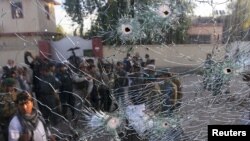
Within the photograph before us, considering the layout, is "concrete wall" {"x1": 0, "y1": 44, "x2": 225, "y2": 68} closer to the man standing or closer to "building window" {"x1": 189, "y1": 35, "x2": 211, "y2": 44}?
"building window" {"x1": 189, "y1": 35, "x2": 211, "y2": 44}

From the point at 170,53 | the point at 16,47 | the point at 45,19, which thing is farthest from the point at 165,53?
the point at 16,47

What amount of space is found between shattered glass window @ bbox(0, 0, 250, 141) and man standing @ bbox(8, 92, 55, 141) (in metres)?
0.09

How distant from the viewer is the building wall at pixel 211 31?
2090 millimetres

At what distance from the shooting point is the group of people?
213 centimetres

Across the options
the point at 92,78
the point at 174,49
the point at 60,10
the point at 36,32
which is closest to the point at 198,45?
the point at 174,49

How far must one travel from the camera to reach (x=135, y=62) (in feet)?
6.91

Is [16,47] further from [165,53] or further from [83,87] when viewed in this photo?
[165,53]

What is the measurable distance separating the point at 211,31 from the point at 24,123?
1.25 m

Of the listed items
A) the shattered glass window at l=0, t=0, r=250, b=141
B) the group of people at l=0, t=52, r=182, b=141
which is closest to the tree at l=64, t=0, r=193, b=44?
the shattered glass window at l=0, t=0, r=250, b=141

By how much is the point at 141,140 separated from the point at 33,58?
85 centimetres

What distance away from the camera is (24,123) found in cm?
206

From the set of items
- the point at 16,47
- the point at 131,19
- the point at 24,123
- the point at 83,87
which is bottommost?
the point at 24,123

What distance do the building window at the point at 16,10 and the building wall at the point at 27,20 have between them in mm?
19

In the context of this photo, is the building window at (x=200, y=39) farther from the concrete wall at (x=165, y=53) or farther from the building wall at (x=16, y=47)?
the building wall at (x=16, y=47)
